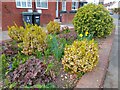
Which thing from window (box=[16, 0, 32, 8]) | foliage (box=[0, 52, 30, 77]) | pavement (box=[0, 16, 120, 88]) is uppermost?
window (box=[16, 0, 32, 8])

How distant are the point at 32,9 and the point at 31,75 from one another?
955 centimetres

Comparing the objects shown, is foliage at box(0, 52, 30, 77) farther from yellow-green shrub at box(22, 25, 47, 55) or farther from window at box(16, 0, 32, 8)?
window at box(16, 0, 32, 8)

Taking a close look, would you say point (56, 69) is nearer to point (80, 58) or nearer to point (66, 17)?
point (80, 58)

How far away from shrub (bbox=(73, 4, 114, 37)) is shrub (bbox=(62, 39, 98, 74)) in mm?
2891

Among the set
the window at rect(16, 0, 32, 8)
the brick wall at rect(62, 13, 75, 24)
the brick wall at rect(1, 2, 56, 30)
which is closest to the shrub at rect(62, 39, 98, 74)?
the brick wall at rect(1, 2, 56, 30)

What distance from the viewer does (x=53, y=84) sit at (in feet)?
10.1

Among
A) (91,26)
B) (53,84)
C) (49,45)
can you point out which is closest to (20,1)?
(91,26)

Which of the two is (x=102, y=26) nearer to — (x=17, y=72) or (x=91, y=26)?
(x=91, y=26)

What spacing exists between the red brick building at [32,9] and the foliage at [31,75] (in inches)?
300

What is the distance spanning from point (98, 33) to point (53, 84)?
12.6 ft

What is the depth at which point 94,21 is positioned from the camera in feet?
20.1

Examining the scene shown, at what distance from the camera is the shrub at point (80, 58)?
329 cm

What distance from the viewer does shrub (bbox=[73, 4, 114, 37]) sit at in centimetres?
618

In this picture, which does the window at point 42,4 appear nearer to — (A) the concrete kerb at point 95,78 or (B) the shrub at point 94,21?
(B) the shrub at point 94,21
